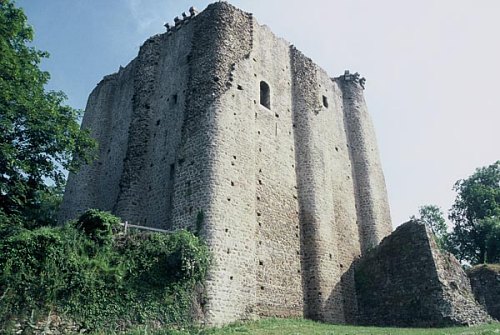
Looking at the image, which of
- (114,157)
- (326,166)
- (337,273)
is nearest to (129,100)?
(114,157)

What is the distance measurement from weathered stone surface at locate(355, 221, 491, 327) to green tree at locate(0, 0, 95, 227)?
1442cm

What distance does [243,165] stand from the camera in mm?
→ 19812

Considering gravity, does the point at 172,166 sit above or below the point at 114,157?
below

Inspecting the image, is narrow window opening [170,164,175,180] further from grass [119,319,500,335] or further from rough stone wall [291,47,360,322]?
grass [119,319,500,335]

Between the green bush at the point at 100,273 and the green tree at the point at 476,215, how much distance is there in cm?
2514

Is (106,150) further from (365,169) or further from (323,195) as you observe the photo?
(365,169)

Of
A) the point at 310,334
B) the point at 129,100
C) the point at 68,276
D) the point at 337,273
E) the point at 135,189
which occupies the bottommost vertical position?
the point at 310,334

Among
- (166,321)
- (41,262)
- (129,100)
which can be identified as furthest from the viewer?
(129,100)

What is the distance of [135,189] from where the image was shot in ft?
71.9

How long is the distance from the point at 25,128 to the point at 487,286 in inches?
898

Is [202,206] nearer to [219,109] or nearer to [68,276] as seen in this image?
[219,109]

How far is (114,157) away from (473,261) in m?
27.0

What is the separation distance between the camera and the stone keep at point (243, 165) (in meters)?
18.3

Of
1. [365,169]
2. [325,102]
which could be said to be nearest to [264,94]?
[325,102]
